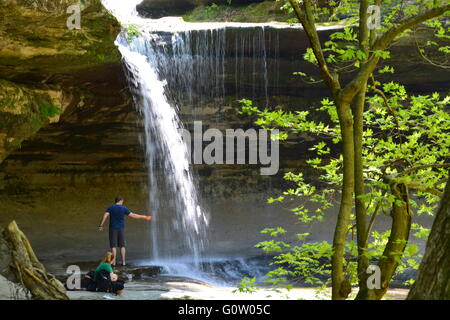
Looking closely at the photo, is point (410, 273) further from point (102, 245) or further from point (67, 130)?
point (67, 130)

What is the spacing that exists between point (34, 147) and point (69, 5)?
6.47m

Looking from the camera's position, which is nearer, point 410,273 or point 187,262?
point 410,273

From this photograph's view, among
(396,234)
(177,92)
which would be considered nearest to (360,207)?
(396,234)

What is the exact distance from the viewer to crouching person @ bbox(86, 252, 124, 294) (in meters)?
6.87

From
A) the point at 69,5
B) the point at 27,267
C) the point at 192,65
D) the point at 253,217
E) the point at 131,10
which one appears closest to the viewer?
the point at 27,267

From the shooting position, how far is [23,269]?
5.31 m

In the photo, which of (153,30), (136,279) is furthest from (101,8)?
(136,279)

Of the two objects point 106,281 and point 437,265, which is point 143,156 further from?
point 437,265

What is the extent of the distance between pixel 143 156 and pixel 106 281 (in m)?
7.18

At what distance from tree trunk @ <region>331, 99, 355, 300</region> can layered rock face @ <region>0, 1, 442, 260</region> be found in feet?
21.8

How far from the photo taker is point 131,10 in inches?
649

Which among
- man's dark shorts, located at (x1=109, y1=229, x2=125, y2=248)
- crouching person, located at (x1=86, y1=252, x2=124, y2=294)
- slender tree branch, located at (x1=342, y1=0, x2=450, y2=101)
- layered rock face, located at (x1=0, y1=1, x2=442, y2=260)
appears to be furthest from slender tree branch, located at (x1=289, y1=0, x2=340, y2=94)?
layered rock face, located at (x1=0, y1=1, x2=442, y2=260)

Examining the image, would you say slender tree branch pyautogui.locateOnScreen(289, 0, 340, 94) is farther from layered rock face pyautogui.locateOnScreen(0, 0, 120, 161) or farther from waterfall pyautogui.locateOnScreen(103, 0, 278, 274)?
waterfall pyautogui.locateOnScreen(103, 0, 278, 274)

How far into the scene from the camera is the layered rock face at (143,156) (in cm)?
1204
